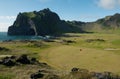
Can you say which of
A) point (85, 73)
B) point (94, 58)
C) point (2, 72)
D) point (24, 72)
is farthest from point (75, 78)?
point (94, 58)

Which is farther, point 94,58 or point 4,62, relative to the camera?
point 94,58

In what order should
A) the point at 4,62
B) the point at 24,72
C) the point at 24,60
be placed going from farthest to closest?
the point at 24,60 < the point at 4,62 < the point at 24,72

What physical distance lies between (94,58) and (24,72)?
4225cm

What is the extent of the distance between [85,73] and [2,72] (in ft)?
49.0

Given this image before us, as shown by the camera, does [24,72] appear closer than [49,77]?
No

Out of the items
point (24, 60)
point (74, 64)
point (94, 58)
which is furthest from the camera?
point (94, 58)

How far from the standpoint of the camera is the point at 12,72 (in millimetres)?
40938

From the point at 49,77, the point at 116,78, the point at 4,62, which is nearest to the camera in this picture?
the point at 116,78

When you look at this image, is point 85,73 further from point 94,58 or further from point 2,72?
point 94,58

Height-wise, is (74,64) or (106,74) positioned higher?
(106,74)

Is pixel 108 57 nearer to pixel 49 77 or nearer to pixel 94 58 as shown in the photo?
pixel 94 58

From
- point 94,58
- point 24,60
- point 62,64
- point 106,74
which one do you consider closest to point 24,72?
point 24,60

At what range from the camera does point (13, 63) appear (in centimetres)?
4697

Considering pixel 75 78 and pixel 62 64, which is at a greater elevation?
pixel 75 78
